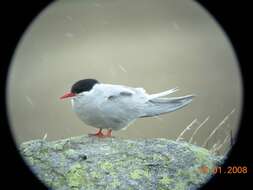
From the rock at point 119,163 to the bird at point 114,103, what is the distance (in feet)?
0.61

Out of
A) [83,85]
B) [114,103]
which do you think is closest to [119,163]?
[114,103]

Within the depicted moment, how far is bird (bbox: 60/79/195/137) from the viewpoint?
15.0 feet

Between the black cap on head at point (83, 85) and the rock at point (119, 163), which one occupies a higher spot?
the black cap on head at point (83, 85)

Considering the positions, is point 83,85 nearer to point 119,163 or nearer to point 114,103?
point 114,103

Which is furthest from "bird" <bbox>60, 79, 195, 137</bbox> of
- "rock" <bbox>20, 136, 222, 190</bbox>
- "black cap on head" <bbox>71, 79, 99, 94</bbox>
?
"rock" <bbox>20, 136, 222, 190</bbox>

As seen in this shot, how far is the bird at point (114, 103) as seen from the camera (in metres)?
4.58

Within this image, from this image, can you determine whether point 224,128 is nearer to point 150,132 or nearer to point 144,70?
point 150,132

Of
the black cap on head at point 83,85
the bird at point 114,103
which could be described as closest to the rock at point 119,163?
the bird at point 114,103

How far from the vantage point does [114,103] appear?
15.3 feet

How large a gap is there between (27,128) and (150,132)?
3.46 feet

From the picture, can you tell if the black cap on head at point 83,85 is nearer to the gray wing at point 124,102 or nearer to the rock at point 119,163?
the gray wing at point 124,102

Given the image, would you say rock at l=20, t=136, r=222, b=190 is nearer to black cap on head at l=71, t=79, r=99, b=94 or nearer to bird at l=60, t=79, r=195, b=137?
bird at l=60, t=79, r=195, b=137

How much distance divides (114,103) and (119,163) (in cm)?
57

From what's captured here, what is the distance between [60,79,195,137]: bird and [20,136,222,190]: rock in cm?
18
